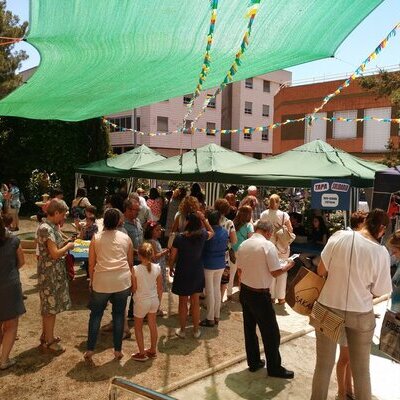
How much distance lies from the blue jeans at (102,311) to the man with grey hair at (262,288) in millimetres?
1224

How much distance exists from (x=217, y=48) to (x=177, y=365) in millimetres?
3206

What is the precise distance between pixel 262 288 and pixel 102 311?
164cm

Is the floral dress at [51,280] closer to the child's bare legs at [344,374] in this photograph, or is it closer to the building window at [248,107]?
the child's bare legs at [344,374]

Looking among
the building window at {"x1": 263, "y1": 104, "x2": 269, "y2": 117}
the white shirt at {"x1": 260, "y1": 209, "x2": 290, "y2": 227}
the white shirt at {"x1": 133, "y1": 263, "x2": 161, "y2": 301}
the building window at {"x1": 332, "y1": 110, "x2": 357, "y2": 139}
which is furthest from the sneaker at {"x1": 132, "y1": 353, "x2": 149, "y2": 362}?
the building window at {"x1": 263, "y1": 104, "x2": 269, "y2": 117}

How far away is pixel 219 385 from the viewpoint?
3.96 m

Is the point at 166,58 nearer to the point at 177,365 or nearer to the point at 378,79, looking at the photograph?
the point at 177,365

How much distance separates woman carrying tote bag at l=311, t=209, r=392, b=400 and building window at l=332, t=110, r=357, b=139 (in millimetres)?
30764

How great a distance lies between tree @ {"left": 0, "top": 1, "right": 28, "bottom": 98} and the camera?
65.9ft

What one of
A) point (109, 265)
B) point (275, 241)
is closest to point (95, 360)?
point (109, 265)

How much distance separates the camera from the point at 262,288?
395cm

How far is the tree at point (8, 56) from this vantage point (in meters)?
20.1

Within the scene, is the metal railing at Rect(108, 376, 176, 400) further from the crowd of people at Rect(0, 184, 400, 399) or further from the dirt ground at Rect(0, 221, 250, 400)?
the crowd of people at Rect(0, 184, 400, 399)

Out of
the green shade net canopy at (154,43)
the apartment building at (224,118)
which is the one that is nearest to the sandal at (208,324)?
the green shade net canopy at (154,43)

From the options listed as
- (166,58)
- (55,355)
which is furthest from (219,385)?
(166,58)
